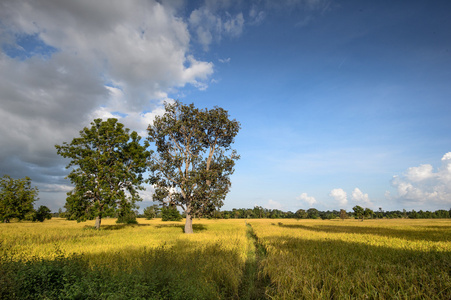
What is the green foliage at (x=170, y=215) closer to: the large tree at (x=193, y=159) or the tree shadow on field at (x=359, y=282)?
the large tree at (x=193, y=159)

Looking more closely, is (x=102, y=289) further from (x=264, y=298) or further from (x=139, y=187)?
(x=139, y=187)

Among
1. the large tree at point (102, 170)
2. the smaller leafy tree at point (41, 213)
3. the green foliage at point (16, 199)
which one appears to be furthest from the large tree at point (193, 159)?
the smaller leafy tree at point (41, 213)

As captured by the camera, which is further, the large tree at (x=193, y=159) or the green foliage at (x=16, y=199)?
the green foliage at (x=16, y=199)

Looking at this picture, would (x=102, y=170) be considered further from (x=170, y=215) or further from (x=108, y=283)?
(x=170, y=215)

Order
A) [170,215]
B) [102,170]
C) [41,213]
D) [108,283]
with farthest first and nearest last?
1. [170,215]
2. [41,213]
3. [102,170]
4. [108,283]

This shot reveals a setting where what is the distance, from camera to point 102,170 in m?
24.3

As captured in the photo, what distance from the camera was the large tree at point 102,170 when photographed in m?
24.0

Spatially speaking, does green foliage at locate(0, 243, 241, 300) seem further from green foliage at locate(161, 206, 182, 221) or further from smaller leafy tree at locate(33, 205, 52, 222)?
smaller leafy tree at locate(33, 205, 52, 222)

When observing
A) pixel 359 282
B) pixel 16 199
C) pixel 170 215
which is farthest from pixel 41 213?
pixel 359 282

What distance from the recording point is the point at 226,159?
970 inches

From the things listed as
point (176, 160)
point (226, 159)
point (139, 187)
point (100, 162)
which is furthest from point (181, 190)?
point (100, 162)

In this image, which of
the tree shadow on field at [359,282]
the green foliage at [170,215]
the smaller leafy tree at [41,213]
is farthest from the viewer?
the green foliage at [170,215]

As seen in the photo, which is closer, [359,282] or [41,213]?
[359,282]

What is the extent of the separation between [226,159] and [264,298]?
18.3 m
